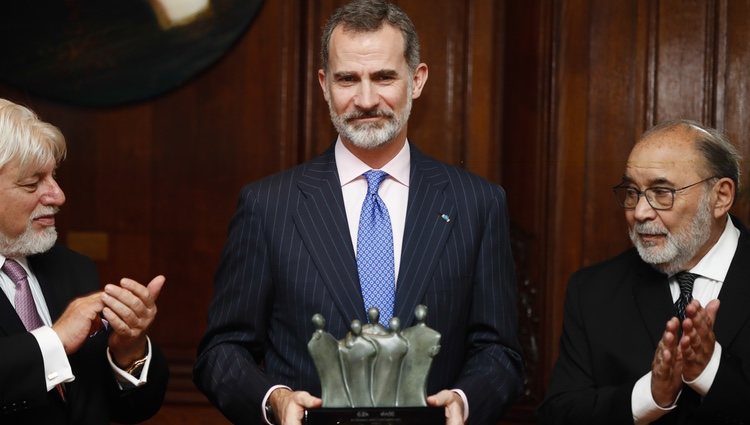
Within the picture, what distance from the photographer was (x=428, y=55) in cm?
553

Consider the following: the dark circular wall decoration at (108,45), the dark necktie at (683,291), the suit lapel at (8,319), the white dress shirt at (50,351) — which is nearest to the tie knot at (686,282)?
the dark necktie at (683,291)

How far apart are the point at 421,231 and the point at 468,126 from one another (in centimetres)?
203

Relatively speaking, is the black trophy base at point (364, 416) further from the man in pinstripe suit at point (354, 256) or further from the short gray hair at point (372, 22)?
the short gray hair at point (372, 22)

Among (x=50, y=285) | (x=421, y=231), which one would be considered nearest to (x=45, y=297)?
(x=50, y=285)

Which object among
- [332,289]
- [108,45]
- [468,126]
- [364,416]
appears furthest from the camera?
[108,45]

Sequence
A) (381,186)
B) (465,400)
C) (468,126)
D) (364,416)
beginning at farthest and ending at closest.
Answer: (468,126) < (381,186) < (465,400) < (364,416)

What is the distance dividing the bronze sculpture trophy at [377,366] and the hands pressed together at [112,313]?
60cm

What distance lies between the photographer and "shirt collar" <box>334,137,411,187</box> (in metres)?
3.68

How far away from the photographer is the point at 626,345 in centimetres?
384

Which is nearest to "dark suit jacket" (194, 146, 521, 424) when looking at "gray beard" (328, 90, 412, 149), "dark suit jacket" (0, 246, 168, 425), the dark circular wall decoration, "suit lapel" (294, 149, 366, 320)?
"suit lapel" (294, 149, 366, 320)

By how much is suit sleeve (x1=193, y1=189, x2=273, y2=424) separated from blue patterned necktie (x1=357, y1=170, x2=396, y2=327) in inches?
11.1

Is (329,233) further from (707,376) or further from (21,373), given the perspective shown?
(707,376)

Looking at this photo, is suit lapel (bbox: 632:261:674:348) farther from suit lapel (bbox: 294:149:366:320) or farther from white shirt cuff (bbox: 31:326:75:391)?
white shirt cuff (bbox: 31:326:75:391)

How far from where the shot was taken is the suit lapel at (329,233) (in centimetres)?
346
